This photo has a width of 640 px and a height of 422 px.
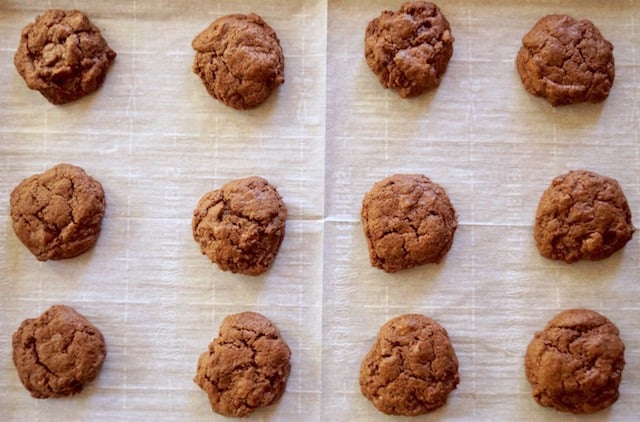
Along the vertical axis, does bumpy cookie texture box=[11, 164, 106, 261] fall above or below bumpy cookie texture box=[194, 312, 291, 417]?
above

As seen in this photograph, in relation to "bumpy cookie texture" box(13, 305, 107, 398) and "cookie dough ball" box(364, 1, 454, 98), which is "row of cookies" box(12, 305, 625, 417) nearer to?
"bumpy cookie texture" box(13, 305, 107, 398)

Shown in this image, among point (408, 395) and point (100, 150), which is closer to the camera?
point (408, 395)

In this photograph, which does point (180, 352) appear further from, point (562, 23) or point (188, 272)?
point (562, 23)

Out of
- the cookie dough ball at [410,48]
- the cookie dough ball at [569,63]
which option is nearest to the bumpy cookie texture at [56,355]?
the cookie dough ball at [410,48]

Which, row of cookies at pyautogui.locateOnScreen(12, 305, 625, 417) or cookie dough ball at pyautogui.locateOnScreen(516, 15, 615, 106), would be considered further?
cookie dough ball at pyautogui.locateOnScreen(516, 15, 615, 106)

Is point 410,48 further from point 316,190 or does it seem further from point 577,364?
point 577,364

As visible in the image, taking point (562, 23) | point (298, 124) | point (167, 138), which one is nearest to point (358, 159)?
point (298, 124)

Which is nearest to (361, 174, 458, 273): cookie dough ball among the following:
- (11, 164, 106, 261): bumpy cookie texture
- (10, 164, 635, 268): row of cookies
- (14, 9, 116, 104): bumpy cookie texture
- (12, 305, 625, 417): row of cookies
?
(10, 164, 635, 268): row of cookies
